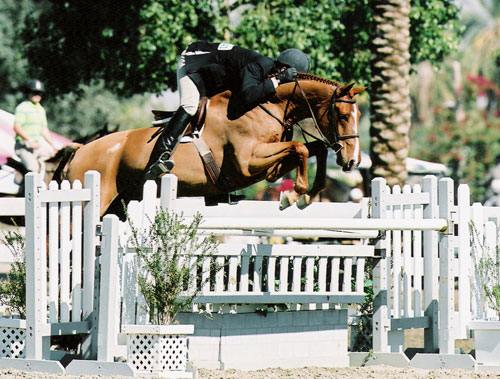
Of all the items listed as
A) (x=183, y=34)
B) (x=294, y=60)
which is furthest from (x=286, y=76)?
(x=183, y=34)

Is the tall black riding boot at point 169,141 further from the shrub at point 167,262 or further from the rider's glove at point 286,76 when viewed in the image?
the shrub at point 167,262

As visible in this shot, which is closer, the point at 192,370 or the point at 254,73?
the point at 192,370

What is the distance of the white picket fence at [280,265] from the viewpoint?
7902mm

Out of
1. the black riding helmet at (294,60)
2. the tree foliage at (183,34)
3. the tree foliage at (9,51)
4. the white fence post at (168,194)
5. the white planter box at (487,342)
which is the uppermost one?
the tree foliage at (9,51)

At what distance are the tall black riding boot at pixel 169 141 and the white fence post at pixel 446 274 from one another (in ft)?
8.11

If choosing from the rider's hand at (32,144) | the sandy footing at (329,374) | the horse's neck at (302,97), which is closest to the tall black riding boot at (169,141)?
the horse's neck at (302,97)

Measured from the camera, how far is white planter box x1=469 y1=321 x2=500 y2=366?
8.48 metres

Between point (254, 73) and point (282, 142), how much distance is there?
0.57 metres

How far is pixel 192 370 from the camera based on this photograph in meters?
7.78

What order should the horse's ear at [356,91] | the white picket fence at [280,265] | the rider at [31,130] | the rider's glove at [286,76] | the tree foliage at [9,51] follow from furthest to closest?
the tree foliage at [9,51]
the rider at [31,130]
the rider's glove at [286,76]
the horse's ear at [356,91]
the white picket fence at [280,265]

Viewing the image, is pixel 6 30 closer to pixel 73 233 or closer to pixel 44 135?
pixel 44 135

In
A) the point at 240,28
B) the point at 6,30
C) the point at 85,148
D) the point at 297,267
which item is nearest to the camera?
the point at 297,267

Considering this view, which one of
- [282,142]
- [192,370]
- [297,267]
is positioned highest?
[282,142]

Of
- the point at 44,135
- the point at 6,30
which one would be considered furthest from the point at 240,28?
the point at 6,30
